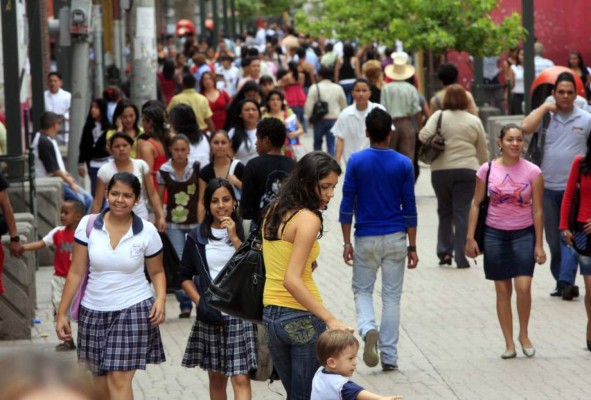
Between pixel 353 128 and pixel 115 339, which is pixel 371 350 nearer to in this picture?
pixel 115 339

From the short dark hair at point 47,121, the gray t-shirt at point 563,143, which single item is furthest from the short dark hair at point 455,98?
the short dark hair at point 47,121

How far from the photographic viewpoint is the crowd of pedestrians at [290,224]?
19.6 ft

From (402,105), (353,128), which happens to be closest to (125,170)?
(353,128)

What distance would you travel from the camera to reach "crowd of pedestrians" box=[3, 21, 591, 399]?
19.6 feet

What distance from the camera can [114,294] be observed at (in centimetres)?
700

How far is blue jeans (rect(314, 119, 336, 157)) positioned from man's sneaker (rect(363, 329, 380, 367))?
12939mm

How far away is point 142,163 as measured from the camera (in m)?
10.5

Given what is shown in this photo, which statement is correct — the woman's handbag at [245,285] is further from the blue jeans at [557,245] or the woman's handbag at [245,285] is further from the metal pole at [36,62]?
the metal pole at [36,62]

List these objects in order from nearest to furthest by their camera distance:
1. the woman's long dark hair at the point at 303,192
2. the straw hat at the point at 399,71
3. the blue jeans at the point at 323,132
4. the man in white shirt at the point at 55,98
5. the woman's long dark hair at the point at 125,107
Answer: the woman's long dark hair at the point at 303,192, the woman's long dark hair at the point at 125,107, the straw hat at the point at 399,71, the blue jeans at the point at 323,132, the man in white shirt at the point at 55,98

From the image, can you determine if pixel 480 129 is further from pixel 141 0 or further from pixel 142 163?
pixel 141 0

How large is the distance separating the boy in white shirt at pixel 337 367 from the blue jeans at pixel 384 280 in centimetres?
306

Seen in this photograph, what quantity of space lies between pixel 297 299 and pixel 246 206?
10.2 feet

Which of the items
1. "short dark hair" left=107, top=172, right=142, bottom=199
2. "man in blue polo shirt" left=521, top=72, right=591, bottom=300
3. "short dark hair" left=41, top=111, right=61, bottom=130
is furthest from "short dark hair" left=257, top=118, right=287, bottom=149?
"short dark hair" left=41, top=111, right=61, bottom=130

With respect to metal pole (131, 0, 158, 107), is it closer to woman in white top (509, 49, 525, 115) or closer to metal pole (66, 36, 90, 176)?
metal pole (66, 36, 90, 176)
